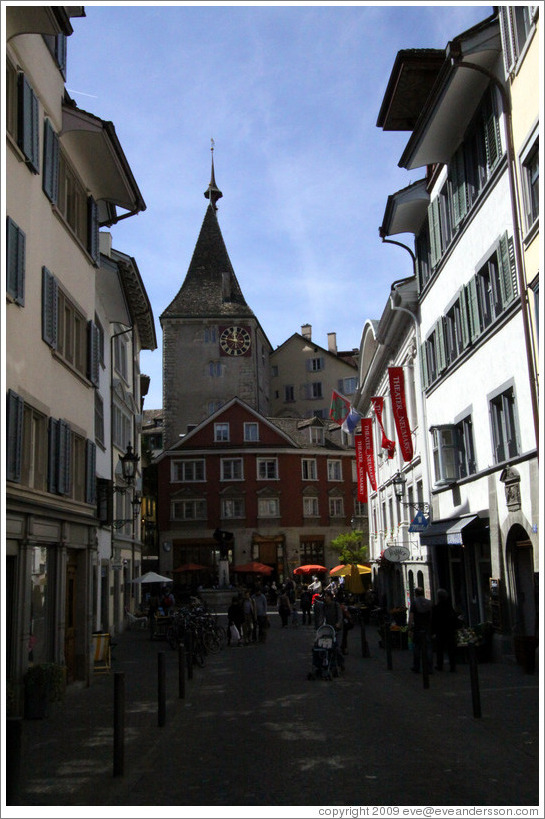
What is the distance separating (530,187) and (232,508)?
48.3 meters

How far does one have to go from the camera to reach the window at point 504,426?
17.8m

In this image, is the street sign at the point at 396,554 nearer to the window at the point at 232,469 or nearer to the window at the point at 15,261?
the window at the point at 15,261

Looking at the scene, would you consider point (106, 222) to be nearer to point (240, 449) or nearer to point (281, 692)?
point (281, 692)

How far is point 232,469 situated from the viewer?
62438 millimetres

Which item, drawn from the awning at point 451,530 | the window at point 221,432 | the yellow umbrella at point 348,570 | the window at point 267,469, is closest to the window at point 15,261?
the awning at point 451,530

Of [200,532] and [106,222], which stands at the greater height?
[106,222]

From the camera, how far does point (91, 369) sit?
62.5 feet

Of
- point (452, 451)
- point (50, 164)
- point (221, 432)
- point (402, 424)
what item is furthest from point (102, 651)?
point (221, 432)

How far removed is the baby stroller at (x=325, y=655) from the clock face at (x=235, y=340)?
58.7m

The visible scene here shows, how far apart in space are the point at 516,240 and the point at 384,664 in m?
10.2

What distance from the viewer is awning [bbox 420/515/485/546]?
19844 mm

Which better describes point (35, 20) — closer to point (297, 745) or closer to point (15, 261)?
point (15, 261)

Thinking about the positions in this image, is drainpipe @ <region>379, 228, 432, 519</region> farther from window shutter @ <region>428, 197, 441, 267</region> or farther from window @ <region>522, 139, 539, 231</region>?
window @ <region>522, 139, 539, 231</region>

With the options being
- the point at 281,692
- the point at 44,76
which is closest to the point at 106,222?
the point at 44,76
